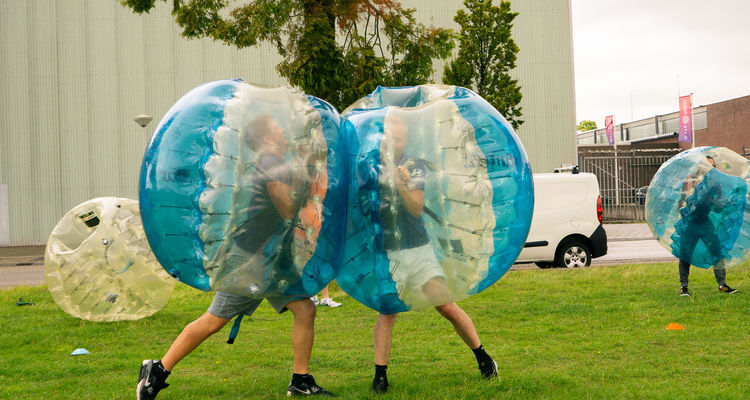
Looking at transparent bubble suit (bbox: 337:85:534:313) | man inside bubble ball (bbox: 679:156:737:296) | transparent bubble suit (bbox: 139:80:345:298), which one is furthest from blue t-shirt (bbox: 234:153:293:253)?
man inside bubble ball (bbox: 679:156:737:296)

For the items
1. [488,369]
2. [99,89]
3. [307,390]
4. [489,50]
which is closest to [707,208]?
[488,369]

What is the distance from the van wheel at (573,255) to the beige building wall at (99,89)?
13.8 metres

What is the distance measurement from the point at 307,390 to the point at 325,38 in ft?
27.3

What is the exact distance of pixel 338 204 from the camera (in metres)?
4.01

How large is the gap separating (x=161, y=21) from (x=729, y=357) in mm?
24486

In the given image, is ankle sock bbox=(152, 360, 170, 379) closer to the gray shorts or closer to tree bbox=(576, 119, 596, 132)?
the gray shorts

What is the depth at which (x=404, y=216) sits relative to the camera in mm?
4004

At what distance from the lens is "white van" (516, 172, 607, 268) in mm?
12688

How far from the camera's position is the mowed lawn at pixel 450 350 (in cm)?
478

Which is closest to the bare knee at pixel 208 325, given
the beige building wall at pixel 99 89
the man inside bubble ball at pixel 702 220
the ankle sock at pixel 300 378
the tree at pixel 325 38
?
the ankle sock at pixel 300 378

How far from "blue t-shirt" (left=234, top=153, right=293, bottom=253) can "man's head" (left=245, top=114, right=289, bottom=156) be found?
0.04m

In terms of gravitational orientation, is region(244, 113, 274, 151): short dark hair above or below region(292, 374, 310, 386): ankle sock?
above

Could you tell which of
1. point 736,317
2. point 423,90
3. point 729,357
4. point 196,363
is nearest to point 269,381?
point 196,363

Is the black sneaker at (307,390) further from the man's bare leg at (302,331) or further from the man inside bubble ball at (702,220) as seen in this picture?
the man inside bubble ball at (702,220)
